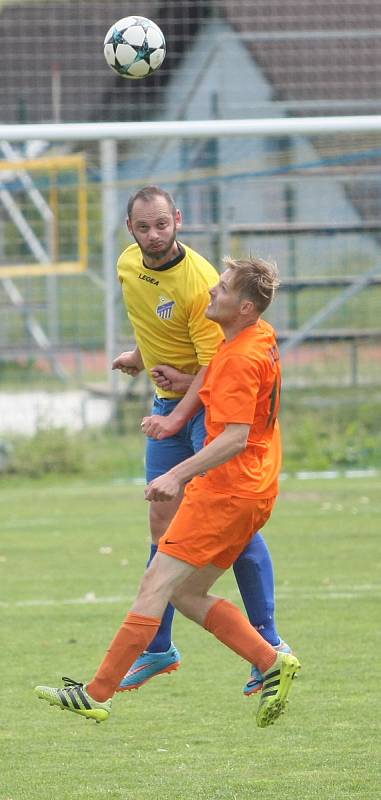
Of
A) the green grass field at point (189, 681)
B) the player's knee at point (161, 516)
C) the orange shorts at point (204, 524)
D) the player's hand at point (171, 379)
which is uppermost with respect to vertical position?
the player's hand at point (171, 379)

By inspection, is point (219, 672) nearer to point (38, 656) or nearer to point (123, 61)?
point (38, 656)

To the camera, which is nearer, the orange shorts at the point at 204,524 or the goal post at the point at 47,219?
the orange shorts at the point at 204,524

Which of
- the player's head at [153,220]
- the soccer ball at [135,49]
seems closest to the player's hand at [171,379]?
the player's head at [153,220]

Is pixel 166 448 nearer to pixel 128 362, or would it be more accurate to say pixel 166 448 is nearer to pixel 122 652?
pixel 128 362

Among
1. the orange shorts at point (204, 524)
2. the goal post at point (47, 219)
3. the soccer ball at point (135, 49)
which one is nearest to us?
the orange shorts at point (204, 524)

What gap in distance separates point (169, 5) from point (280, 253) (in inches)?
124

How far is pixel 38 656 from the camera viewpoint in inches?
268

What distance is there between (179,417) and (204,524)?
61 cm

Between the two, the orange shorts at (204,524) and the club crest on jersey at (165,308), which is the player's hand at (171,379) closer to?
the club crest on jersey at (165,308)

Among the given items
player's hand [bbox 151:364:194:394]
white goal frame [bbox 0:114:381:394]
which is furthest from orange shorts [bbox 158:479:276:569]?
white goal frame [bbox 0:114:381:394]

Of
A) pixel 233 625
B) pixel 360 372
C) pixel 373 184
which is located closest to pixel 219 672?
pixel 233 625

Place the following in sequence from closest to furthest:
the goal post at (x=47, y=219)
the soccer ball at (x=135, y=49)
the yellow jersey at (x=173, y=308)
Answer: the yellow jersey at (x=173, y=308) < the soccer ball at (x=135, y=49) < the goal post at (x=47, y=219)

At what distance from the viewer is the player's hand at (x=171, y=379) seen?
5652 mm

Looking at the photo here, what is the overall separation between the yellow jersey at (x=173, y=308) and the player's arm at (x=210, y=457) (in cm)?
69
